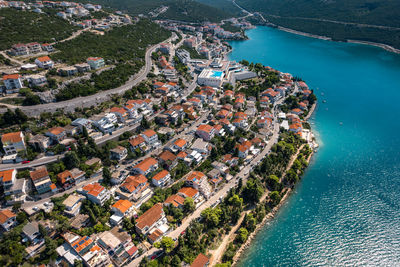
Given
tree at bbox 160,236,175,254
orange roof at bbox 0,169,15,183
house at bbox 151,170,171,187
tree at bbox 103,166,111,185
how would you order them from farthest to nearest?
house at bbox 151,170,171,187 < tree at bbox 103,166,111,185 < orange roof at bbox 0,169,15,183 < tree at bbox 160,236,175,254

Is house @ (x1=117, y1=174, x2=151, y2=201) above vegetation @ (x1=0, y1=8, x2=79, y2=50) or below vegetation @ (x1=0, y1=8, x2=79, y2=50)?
below

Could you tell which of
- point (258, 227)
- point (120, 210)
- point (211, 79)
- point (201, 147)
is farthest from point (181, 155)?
point (211, 79)

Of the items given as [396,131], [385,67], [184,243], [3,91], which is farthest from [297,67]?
[3,91]

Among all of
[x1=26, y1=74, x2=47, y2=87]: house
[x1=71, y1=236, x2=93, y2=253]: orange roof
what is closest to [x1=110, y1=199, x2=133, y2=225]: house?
[x1=71, y1=236, x2=93, y2=253]: orange roof

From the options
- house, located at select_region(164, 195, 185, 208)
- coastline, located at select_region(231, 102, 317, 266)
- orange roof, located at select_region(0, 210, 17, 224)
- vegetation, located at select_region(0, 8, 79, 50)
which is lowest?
coastline, located at select_region(231, 102, 317, 266)

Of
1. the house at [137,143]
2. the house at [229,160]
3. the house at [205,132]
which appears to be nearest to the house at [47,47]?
the house at [137,143]

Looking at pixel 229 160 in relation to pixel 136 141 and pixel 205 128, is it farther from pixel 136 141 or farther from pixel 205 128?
pixel 136 141

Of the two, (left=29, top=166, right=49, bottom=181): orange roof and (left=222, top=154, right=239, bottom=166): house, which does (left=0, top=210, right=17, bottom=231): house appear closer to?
(left=29, top=166, right=49, bottom=181): orange roof
